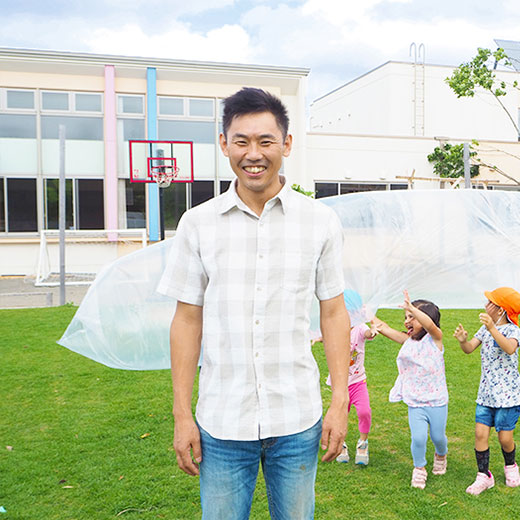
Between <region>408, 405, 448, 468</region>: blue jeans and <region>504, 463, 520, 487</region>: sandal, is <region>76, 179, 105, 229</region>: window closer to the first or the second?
<region>408, 405, 448, 468</region>: blue jeans

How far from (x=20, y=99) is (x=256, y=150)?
1982 centimetres

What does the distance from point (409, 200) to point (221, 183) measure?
55.3 ft

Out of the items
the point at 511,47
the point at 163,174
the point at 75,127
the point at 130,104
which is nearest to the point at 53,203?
the point at 75,127

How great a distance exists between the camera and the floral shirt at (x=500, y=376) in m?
3.70

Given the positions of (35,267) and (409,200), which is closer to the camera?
(409,200)

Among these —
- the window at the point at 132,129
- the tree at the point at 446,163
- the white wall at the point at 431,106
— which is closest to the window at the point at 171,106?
the window at the point at 132,129

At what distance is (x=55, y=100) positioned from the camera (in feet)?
64.5

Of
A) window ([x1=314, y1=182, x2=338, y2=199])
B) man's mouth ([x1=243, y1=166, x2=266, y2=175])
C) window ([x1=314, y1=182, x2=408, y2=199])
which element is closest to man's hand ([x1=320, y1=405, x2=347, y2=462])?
man's mouth ([x1=243, y1=166, x2=266, y2=175])

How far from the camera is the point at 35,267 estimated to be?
63.8 feet

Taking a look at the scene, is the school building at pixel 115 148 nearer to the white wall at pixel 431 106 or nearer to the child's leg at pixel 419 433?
the white wall at pixel 431 106

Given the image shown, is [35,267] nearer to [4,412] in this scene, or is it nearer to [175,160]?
[175,160]

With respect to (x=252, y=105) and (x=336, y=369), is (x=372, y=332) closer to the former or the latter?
(x=336, y=369)

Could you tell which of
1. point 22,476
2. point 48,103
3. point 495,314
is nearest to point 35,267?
point 48,103

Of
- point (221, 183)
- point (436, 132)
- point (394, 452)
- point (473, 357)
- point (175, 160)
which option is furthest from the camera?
point (436, 132)
